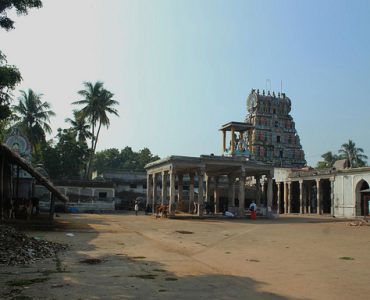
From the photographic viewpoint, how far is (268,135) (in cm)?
6881

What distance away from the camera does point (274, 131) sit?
69500mm

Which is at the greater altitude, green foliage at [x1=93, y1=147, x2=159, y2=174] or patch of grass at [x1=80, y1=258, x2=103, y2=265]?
green foliage at [x1=93, y1=147, x2=159, y2=174]

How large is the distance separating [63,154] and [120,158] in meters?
33.8

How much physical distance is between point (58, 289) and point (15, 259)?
140 inches

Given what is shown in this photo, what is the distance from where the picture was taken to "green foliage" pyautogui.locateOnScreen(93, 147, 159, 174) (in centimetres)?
8388

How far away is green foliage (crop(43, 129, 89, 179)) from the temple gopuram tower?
1113 inches

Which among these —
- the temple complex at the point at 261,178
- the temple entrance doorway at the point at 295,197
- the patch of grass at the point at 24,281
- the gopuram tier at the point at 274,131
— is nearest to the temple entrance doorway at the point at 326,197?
the temple complex at the point at 261,178

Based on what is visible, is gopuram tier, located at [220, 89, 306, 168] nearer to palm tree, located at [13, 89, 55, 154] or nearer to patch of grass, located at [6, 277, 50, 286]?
palm tree, located at [13, 89, 55, 154]

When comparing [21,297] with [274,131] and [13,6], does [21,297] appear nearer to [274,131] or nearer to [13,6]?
[13,6]

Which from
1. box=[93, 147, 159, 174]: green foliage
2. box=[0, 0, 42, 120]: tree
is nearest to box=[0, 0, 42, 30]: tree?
box=[0, 0, 42, 120]: tree

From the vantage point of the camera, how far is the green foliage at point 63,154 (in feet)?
173

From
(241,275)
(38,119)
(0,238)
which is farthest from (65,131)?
(241,275)

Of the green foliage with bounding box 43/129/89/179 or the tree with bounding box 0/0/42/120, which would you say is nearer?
the tree with bounding box 0/0/42/120

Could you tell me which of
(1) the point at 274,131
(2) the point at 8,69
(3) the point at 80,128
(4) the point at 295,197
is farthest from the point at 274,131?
(2) the point at 8,69
